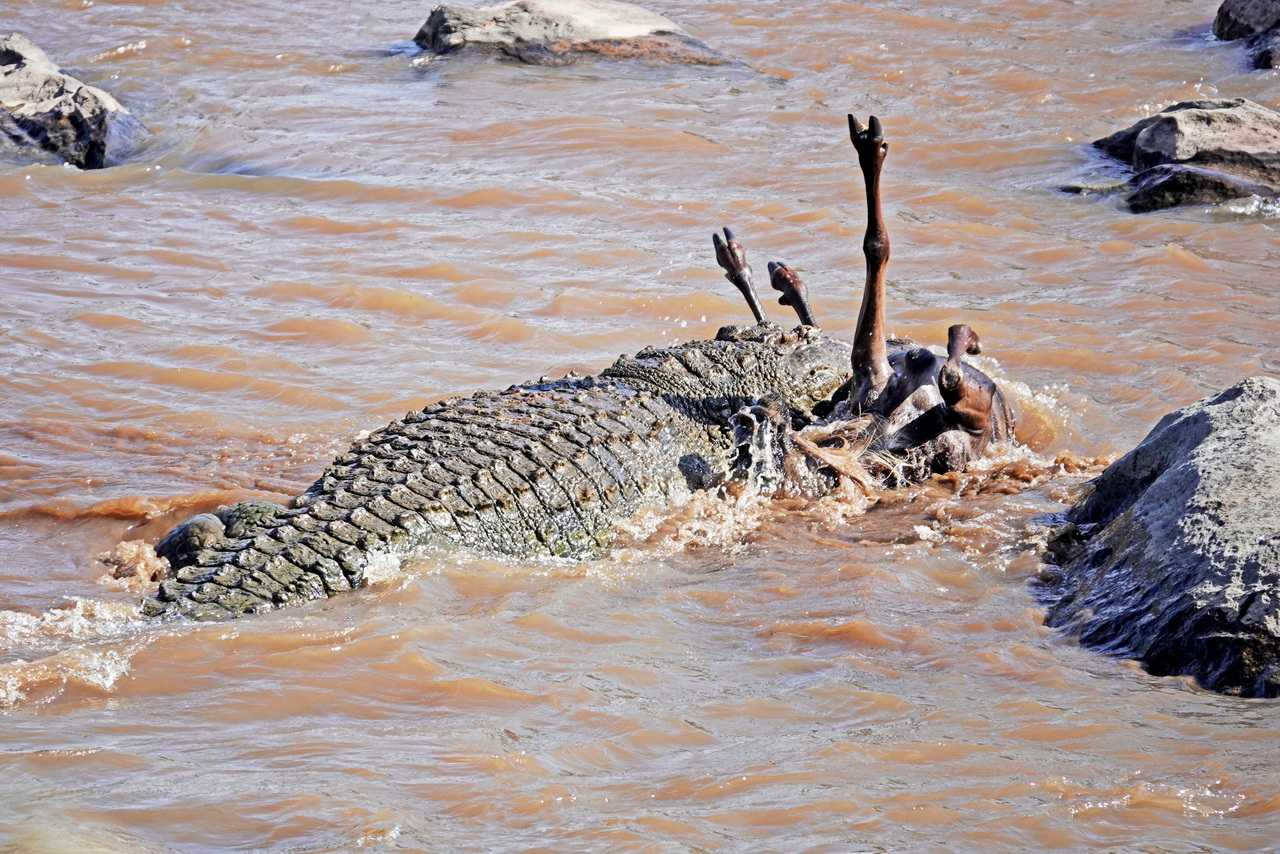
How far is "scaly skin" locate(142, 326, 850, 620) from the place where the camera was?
407 cm

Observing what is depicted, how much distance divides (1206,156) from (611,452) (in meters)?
6.92

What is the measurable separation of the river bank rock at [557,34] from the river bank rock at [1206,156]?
16.7 feet

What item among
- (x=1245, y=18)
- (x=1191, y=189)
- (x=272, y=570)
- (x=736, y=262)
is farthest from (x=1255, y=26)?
(x=272, y=570)

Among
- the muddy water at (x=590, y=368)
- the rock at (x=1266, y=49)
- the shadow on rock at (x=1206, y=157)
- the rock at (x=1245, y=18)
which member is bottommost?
the muddy water at (x=590, y=368)

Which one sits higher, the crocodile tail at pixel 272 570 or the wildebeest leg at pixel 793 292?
the wildebeest leg at pixel 793 292

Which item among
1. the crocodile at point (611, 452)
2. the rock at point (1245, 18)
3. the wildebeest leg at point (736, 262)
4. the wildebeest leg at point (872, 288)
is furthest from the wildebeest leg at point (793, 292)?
the rock at point (1245, 18)

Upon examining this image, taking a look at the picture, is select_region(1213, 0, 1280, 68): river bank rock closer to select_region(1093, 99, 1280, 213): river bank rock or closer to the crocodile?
select_region(1093, 99, 1280, 213): river bank rock

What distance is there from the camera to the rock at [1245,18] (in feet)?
42.3

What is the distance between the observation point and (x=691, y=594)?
4.51 meters

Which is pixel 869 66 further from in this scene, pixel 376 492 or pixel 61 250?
pixel 376 492

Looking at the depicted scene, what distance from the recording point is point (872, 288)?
5.40 m

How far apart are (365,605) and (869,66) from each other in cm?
1088

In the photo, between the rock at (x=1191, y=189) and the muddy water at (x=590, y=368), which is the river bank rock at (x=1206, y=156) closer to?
the rock at (x=1191, y=189)

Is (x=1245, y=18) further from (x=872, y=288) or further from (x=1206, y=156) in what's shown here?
(x=872, y=288)
